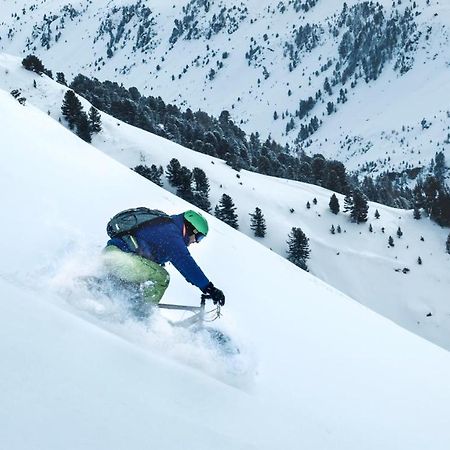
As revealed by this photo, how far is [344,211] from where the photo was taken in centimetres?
7388

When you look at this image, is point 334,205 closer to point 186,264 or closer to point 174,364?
point 186,264

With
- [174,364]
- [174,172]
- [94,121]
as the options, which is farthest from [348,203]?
[174,364]

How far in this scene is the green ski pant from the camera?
639 cm

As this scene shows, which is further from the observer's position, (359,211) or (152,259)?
(359,211)

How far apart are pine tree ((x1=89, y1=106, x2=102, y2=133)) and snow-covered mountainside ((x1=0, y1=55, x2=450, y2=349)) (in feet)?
2.96

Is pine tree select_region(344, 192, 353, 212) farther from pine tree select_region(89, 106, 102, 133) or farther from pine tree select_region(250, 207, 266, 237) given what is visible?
pine tree select_region(89, 106, 102, 133)

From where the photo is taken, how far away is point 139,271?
6375 millimetres

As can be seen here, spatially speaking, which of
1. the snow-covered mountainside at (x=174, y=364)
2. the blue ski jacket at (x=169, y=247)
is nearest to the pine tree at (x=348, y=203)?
the snow-covered mountainside at (x=174, y=364)

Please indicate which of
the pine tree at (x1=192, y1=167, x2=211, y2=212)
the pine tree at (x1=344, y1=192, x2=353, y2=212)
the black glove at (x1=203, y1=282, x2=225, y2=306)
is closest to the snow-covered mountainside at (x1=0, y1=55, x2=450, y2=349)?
the pine tree at (x1=344, y1=192, x2=353, y2=212)

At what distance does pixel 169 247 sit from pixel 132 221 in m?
0.57

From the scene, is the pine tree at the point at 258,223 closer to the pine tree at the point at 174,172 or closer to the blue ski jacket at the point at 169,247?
the pine tree at the point at 174,172

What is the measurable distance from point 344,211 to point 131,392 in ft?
234

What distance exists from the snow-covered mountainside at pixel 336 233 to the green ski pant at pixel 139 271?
186ft

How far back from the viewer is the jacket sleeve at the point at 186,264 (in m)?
6.16
